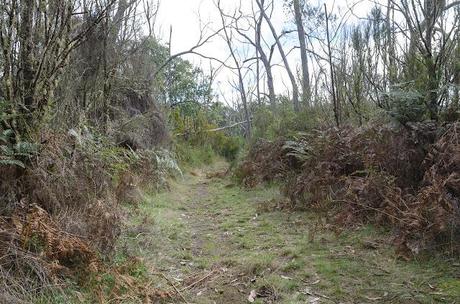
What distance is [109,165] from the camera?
18.1 ft

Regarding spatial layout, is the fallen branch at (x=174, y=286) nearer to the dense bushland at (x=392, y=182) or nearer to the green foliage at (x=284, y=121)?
the dense bushland at (x=392, y=182)

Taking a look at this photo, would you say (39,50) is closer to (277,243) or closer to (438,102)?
(277,243)

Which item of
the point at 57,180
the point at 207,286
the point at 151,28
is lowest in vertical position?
the point at 207,286

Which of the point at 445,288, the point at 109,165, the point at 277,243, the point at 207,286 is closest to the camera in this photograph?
the point at 445,288

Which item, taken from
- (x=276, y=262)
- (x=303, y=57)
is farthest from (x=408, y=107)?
(x=303, y=57)

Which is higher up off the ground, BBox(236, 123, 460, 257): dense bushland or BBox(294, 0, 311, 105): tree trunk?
BBox(294, 0, 311, 105): tree trunk

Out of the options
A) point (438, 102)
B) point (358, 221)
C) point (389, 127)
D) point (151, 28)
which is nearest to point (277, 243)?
point (358, 221)

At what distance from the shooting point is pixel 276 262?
4203 millimetres

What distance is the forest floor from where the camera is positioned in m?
3.47

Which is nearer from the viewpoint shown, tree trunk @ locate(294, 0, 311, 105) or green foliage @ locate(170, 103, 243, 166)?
tree trunk @ locate(294, 0, 311, 105)

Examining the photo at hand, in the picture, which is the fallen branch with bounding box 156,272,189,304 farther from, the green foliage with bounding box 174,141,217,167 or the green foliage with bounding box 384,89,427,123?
the green foliage with bounding box 174,141,217,167

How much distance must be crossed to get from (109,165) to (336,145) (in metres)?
3.94

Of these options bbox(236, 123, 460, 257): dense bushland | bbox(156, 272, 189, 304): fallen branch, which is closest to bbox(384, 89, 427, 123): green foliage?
bbox(236, 123, 460, 257): dense bushland

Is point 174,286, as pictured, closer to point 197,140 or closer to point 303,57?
point 303,57
